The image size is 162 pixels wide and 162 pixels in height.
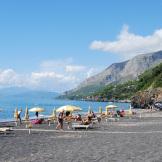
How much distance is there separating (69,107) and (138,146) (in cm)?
2643

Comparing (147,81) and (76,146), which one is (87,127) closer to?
(76,146)

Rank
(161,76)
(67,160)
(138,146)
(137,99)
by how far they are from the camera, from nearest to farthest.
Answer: (67,160), (138,146), (137,99), (161,76)

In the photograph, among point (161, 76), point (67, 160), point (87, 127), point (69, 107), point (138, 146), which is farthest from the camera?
point (161, 76)

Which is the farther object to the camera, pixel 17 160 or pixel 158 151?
pixel 158 151

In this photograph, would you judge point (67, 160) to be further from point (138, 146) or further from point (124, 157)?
point (138, 146)

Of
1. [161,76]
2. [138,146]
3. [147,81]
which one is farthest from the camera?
[147,81]

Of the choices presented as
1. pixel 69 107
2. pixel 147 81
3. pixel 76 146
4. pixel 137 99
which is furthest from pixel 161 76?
pixel 76 146

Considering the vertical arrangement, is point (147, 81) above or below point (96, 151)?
above

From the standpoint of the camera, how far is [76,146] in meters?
26.4

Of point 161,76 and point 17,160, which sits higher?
point 161,76

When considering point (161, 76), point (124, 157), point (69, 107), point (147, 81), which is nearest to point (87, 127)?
point (69, 107)

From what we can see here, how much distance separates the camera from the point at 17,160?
20438 mm

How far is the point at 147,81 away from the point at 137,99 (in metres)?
62.1

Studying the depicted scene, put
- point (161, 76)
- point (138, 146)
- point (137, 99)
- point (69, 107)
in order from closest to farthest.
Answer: point (138, 146) → point (69, 107) → point (137, 99) → point (161, 76)
